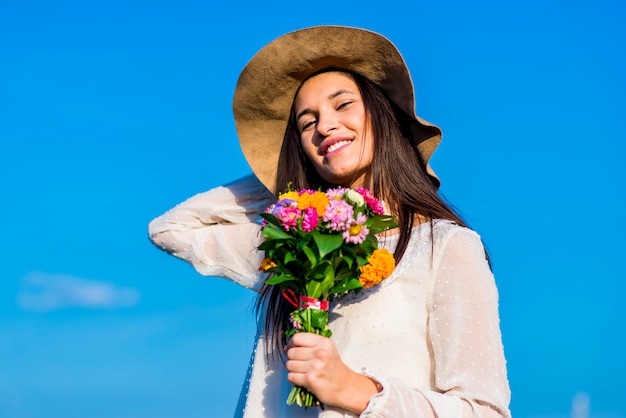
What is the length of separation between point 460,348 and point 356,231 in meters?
0.62

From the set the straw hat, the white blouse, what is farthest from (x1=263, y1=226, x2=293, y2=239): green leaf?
the straw hat

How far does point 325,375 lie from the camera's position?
122 inches

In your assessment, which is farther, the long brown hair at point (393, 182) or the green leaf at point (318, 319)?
the long brown hair at point (393, 182)

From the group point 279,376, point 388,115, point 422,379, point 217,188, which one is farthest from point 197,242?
point 422,379

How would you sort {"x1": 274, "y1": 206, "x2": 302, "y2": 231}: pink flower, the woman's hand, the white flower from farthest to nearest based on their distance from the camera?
the white flower < {"x1": 274, "y1": 206, "x2": 302, "y2": 231}: pink flower < the woman's hand

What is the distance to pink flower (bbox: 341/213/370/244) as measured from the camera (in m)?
3.21

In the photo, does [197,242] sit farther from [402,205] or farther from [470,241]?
[470,241]

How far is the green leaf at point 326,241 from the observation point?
3.12m

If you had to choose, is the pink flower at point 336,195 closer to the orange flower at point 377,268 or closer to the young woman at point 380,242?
the orange flower at point 377,268

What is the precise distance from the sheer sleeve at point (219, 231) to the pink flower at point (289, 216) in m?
1.08

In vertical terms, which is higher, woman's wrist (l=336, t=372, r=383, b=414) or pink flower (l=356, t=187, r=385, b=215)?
pink flower (l=356, t=187, r=385, b=215)

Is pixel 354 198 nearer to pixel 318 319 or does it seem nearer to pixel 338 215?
pixel 338 215

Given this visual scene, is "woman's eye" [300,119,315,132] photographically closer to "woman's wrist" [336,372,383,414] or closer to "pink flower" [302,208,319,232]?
"pink flower" [302,208,319,232]

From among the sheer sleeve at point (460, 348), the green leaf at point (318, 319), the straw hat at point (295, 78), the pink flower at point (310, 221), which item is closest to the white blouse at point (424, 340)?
the sheer sleeve at point (460, 348)
